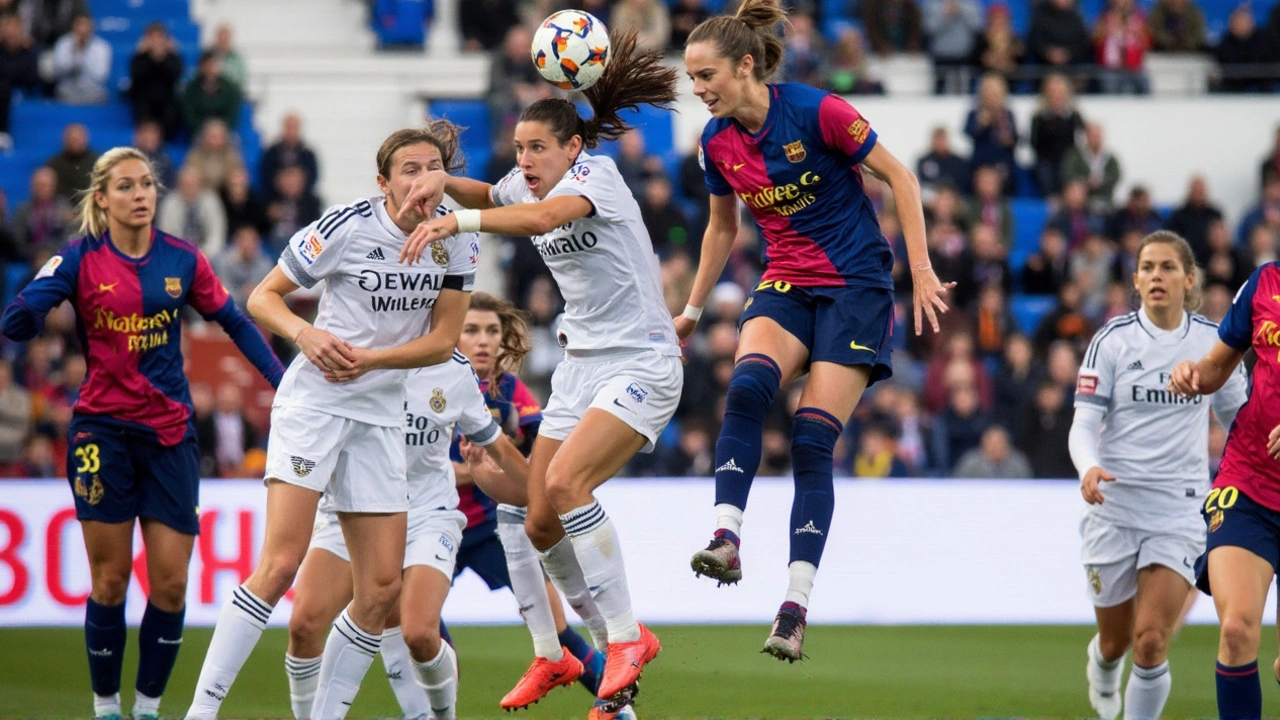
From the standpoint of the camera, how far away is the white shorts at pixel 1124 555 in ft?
26.0

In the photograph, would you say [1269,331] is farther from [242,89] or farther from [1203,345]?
[242,89]

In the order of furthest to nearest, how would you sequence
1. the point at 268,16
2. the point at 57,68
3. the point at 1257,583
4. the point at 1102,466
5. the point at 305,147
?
the point at 268,16
the point at 57,68
the point at 305,147
the point at 1102,466
the point at 1257,583

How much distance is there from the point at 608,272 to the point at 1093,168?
12.3m

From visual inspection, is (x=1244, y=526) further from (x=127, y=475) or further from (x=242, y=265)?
(x=242, y=265)

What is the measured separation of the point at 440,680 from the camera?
7.32m

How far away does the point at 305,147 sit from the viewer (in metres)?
16.7

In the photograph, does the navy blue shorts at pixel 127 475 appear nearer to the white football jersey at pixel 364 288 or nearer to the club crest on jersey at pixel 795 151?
the white football jersey at pixel 364 288

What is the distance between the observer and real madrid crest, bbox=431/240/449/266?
6.53m

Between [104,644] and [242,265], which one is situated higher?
[242,265]

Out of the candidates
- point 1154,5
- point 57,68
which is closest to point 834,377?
point 57,68

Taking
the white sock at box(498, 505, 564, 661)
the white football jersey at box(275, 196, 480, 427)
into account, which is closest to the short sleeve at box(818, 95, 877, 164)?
the white football jersey at box(275, 196, 480, 427)

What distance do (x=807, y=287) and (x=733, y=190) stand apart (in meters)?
0.60

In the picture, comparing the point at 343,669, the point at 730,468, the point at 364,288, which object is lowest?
the point at 343,669

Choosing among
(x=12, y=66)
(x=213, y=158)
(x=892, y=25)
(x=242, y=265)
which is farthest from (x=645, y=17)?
(x=12, y=66)
